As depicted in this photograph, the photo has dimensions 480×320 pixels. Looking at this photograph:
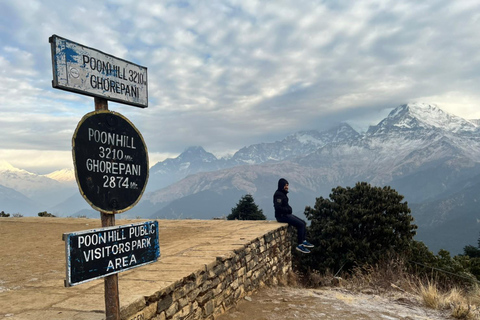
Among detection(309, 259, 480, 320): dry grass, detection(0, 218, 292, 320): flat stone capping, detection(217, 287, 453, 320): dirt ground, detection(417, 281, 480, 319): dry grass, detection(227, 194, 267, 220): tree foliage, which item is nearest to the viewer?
detection(0, 218, 292, 320): flat stone capping

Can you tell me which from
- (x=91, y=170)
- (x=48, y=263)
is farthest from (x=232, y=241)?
(x=91, y=170)

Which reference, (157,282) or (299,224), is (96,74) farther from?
(299,224)

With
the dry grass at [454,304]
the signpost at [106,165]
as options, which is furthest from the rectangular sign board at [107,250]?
the dry grass at [454,304]

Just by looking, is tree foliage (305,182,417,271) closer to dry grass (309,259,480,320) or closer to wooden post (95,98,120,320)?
dry grass (309,259,480,320)

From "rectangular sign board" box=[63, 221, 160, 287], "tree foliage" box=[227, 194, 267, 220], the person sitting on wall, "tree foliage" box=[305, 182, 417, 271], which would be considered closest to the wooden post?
"rectangular sign board" box=[63, 221, 160, 287]

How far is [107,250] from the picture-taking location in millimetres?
2562

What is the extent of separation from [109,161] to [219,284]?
2.57 m

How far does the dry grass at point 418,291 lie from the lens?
17.2ft

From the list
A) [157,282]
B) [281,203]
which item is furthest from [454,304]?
[157,282]

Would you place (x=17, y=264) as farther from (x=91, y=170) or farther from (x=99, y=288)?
(x=91, y=170)

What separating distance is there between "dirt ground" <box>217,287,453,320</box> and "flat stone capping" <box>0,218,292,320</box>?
0.23 meters

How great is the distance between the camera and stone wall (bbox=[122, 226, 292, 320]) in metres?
3.33

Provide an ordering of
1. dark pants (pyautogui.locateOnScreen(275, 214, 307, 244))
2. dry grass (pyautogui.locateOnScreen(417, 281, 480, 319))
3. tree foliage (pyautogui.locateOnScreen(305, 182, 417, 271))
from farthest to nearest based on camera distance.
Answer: tree foliage (pyautogui.locateOnScreen(305, 182, 417, 271)), dark pants (pyautogui.locateOnScreen(275, 214, 307, 244)), dry grass (pyautogui.locateOnScreen(417, 281, 480, 319))

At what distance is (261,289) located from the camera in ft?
19.9
